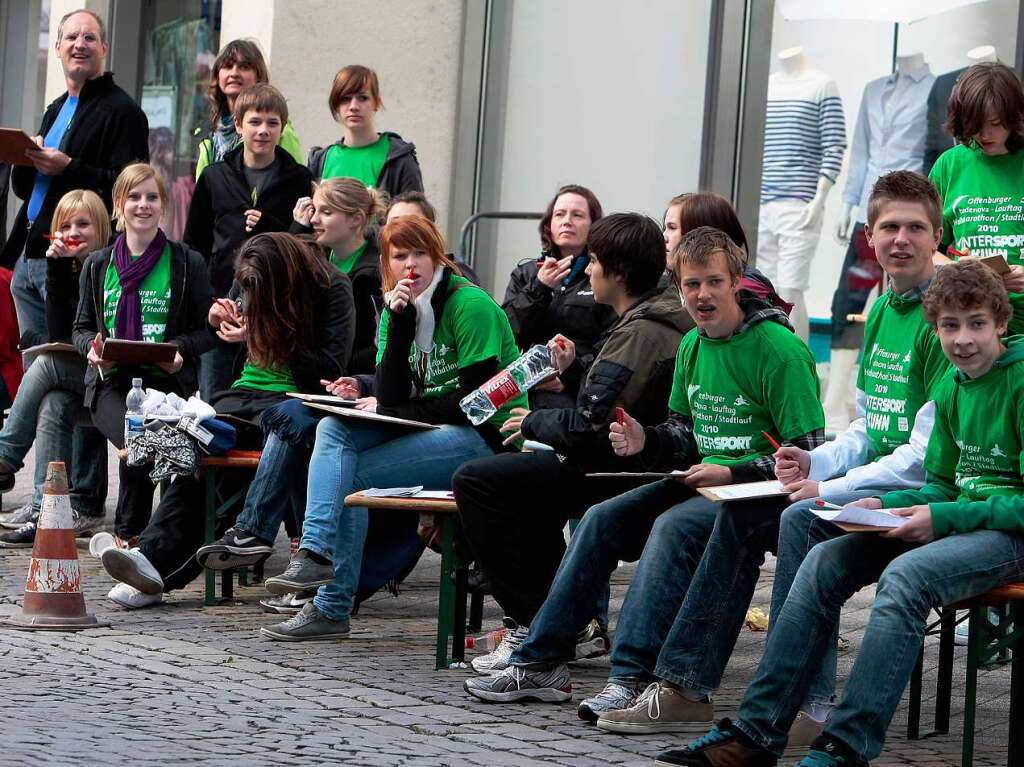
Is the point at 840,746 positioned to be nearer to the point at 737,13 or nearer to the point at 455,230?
the point at 737,13

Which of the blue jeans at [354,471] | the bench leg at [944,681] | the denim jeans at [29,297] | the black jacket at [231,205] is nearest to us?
the bench leg at [944,681]

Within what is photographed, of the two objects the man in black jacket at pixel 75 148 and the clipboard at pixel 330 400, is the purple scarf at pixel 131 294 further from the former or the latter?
the clipboard at pixel 330 400

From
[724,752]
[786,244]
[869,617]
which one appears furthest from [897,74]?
[724,752]

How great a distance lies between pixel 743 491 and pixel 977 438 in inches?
27.6

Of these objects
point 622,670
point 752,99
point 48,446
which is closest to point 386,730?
point 622,670

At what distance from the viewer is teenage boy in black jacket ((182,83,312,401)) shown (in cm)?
907

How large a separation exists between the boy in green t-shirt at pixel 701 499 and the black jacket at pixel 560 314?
1569mm

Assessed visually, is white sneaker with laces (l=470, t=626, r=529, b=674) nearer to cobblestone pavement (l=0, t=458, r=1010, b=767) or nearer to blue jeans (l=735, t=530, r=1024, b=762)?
cobblestone pavement (l=0, t=458, r=1010, b=767)

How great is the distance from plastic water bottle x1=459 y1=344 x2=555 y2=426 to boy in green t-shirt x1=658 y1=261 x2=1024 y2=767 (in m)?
1.61

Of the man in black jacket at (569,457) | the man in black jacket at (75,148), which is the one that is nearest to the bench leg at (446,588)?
the man in black jacket at (569,457)

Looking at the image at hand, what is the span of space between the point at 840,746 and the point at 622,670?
1.14 metres

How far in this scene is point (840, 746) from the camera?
4758 mm

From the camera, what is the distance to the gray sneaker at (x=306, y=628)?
7.01 metres

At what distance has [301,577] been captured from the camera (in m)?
6.84
